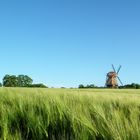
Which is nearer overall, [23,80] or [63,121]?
[63,121]

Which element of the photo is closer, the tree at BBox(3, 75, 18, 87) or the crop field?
the crop field

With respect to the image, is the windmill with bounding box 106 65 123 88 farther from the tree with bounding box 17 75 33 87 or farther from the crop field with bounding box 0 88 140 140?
the crop field with bounding box 0 88 140 140

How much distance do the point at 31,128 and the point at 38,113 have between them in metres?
0.24

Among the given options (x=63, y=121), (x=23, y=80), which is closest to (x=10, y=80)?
(x=23, y=80)

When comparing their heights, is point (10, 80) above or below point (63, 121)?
above

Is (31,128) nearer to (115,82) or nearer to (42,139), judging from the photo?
(42,139)

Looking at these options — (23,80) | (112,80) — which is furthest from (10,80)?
(112,80)

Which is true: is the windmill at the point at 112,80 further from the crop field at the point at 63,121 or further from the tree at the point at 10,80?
the crop field at the point at 63,121

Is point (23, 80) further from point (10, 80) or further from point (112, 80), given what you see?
point (112, 80)

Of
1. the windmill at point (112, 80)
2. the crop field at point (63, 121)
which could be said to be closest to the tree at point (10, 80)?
the windmill at point (112, 80)

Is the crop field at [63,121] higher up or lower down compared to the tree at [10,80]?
lower down

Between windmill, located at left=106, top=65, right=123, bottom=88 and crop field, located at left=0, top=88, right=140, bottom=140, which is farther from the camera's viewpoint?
windmill, located at left=106, top=65, right=123, bottom=88

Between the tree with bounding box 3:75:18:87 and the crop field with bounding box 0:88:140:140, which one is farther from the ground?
the tree with bounding box 3:75:18:87

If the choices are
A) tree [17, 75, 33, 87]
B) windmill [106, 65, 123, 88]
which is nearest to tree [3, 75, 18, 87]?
tree [17, 75, 33, 87]
